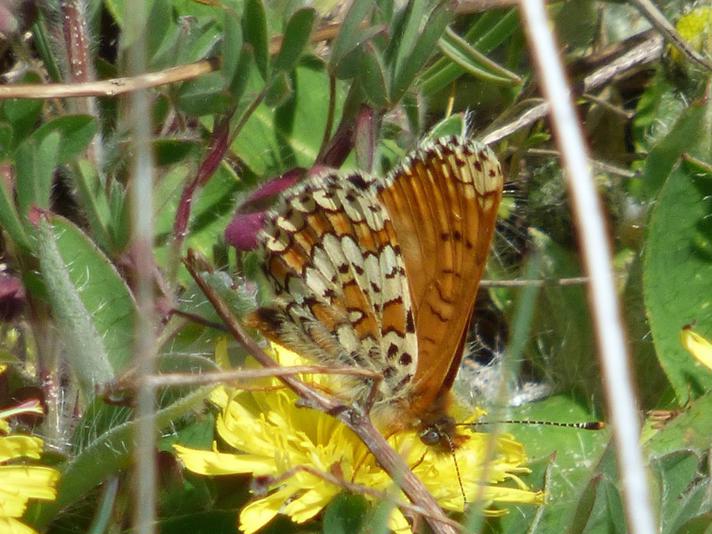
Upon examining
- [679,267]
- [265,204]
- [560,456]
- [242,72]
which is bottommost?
[560,456]

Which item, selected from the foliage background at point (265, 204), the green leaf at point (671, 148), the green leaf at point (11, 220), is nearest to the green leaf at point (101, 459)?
the foliage background at point (265, 204)

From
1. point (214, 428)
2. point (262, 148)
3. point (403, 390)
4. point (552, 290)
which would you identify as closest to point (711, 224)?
point (552, 290)

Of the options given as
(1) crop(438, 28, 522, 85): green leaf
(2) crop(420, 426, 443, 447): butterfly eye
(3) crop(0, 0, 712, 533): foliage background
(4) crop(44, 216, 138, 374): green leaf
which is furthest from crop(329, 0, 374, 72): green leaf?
(2) crop(420, 426, 443, 447): butterfly eye

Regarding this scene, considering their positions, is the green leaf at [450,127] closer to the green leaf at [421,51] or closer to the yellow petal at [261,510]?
the green leaf at [421,51]

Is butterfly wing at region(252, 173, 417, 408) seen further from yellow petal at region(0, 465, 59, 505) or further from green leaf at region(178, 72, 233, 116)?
yellow petal at region(0, 465, 59, 505)

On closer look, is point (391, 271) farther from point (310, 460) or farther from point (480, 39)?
point (480, 39)

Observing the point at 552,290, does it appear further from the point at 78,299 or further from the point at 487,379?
the point at 78,299

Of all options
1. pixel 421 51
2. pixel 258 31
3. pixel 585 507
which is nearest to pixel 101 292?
pixel 258 31
